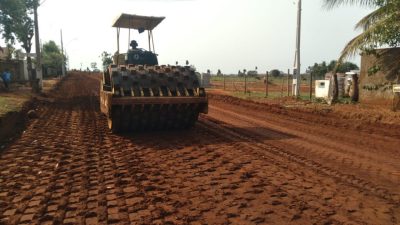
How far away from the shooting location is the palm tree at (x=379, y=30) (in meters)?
12.2

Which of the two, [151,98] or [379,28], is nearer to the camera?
[151,98]

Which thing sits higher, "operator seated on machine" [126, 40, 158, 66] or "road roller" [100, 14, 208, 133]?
"operator seated on machine" [126, 40, 158, 66]

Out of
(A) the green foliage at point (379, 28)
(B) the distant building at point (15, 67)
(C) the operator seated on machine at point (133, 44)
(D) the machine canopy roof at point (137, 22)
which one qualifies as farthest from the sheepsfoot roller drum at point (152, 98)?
(B) the distant building at point (15, 67)

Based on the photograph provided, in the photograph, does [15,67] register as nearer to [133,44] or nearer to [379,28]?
[133,44]

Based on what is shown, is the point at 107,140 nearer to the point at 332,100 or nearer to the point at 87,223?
the point at 87,223

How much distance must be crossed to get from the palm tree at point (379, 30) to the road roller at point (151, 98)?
23.3 ft

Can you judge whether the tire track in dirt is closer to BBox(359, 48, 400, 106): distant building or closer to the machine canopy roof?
the machine canopy roof

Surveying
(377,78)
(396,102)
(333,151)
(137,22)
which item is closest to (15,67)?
(137,22)

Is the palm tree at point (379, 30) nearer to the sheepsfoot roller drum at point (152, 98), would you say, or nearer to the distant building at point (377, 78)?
the distant building at point (377, 78)

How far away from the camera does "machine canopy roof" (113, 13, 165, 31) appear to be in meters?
10.8

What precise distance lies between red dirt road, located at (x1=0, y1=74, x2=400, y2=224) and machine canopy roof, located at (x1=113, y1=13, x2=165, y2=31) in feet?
11.1

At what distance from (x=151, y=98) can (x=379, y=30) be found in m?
8.60

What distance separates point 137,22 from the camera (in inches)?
443

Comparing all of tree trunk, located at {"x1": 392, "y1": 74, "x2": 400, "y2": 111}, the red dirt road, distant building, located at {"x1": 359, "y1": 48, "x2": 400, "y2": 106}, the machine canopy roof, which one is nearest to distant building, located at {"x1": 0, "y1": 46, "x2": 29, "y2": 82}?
the machine canopy roof
